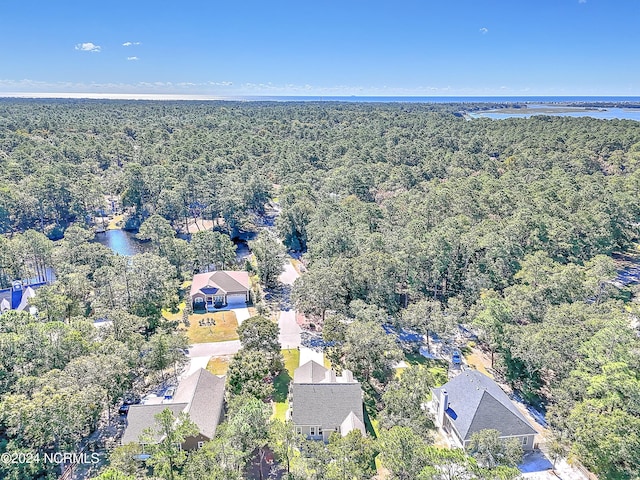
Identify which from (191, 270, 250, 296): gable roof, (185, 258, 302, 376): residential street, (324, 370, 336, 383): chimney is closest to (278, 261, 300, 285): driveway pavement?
(191, 270, 250, 296): gable roof

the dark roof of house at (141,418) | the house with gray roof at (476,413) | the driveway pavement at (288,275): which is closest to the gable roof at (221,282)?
the driveway pavement at (288,275)

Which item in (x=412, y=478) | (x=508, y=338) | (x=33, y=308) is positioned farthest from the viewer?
(x=33, y=308)

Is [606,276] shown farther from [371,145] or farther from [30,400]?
[371,145]

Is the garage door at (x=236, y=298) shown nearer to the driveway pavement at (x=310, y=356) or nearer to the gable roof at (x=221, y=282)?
the gable roof at (x=221, y=282)

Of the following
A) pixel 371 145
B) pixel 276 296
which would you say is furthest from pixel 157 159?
pixel 276 296

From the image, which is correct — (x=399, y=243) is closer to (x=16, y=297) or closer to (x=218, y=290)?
(x=218, y=290)

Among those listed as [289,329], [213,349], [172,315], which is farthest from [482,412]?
[172,315]
